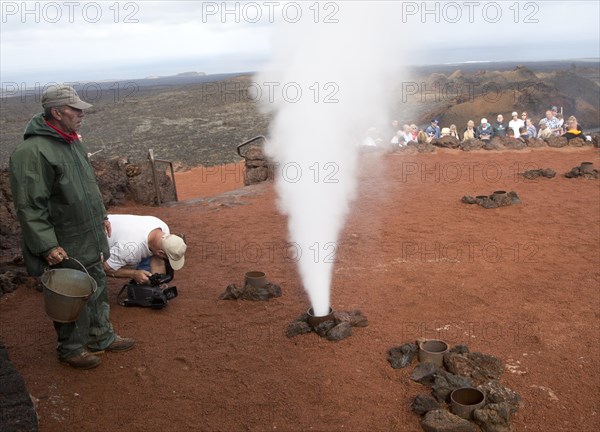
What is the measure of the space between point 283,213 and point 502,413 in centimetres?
658

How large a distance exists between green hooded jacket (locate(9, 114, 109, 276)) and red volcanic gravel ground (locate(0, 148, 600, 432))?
0.97 meters

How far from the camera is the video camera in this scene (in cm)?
556

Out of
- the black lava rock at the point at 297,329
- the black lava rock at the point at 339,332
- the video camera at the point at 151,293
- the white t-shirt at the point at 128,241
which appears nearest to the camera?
the black lava rock at the point at 339,332

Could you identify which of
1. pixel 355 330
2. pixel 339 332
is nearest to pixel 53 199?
pixel 339 332

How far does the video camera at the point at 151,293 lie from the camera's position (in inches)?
219

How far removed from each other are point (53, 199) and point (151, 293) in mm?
1716

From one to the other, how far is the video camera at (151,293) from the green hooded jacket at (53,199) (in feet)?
3.74

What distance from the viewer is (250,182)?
1385 cm

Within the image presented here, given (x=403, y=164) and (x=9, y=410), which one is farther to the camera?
Result: (x=403, y=164)

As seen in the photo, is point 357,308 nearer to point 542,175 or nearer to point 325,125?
point 325,125

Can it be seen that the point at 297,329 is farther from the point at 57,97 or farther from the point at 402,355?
the point at 57,97

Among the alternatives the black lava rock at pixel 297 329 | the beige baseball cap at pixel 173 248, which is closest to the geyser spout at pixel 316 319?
the black lava rock at pixel 297 329

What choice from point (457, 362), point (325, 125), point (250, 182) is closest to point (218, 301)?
point (325, 125)

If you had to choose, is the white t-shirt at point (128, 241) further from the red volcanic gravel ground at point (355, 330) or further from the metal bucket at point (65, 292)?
the metal bucket at point (65, 292)
